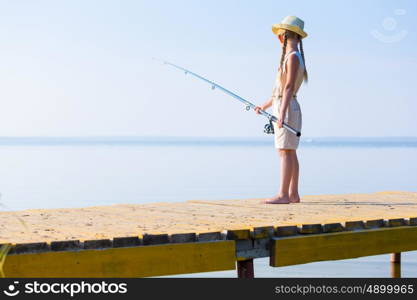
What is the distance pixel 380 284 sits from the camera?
22.6ft

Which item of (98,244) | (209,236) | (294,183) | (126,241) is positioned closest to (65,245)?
(98,244)

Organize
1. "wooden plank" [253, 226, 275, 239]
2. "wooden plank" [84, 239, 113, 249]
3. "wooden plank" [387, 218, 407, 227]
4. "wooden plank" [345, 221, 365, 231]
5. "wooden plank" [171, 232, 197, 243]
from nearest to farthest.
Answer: "wooden plank" [84, 239, 113, 249] → "wooden plank" [171, 232, 197, 243] → "wooden plank" [253, 226, 275, 239] → "wooden plank" [345, 221, 365, 231] → "wooden plank" [387, 218, 407, 227]

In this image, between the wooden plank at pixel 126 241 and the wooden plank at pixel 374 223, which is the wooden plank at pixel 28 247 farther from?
the wooden plank at pixel 374 223

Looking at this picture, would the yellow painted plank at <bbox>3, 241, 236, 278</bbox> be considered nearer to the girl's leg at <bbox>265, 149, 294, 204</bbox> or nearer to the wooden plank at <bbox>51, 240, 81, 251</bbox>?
the wooden plank at <bbox>51, 240, 81, 251</bbox>

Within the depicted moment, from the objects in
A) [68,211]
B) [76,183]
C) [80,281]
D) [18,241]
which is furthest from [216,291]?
[76,183]

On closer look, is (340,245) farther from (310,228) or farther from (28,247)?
(28,247)

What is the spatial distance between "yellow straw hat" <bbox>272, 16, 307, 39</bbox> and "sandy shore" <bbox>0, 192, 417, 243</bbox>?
69.5 inches

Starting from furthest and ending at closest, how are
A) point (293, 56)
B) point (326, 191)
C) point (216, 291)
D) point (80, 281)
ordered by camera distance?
point (326, 191), point (293, 56), point (216, 291), point (80, 281)

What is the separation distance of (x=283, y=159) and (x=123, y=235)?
9.89 feet

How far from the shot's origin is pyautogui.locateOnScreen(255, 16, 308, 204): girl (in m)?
8.85

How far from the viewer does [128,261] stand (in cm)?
628

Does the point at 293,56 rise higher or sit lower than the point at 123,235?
higher

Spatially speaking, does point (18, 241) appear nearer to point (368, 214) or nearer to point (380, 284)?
point (380, 284)

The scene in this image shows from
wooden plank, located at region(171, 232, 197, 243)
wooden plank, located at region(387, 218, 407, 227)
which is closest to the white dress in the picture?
wooden plank, located at region(387, 218, 407, 227)
